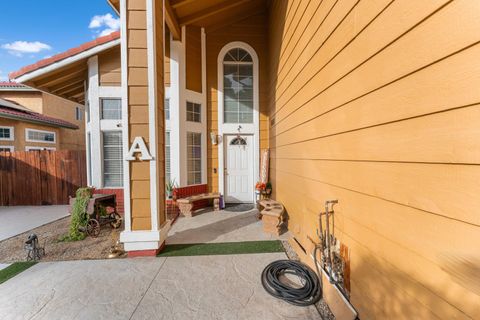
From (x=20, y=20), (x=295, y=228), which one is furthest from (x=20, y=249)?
(x=20, y=20)

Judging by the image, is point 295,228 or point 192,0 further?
point 192,0

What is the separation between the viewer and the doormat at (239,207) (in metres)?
4.82

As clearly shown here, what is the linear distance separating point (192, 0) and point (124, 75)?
258 cm

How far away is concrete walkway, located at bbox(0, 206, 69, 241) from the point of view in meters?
3.74

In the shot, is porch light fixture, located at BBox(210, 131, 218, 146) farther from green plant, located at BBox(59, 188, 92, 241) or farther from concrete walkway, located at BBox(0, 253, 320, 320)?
concrete walkway, located at BBox(0, 253, 320, 320)

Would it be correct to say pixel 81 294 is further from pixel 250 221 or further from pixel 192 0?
pixel 192 0

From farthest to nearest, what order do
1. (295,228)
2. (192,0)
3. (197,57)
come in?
(197,57), (192,0), (295,228)

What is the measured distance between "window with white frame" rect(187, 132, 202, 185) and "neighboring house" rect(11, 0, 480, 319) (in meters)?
0.04

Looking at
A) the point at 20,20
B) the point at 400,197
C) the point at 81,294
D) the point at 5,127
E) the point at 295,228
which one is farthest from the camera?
the point at 20,20

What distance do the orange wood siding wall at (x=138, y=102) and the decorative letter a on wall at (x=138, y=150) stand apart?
0.07 m

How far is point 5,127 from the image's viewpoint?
296 inches

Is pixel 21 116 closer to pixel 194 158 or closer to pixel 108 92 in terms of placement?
pixel 108 92

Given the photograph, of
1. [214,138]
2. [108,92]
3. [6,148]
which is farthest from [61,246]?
[6,148]

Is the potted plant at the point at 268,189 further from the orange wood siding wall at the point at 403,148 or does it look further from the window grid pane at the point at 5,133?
the window grid pane at the point at 5,133
